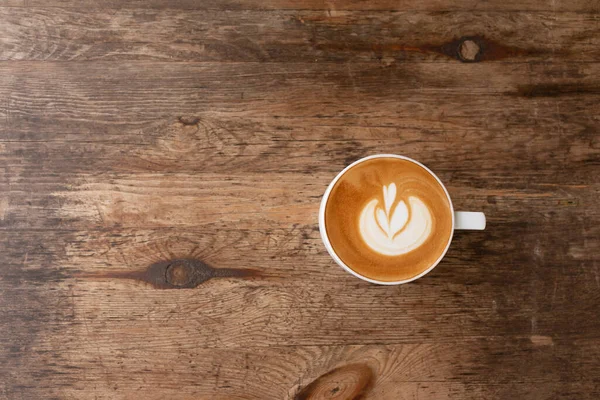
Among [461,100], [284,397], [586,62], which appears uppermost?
[586,62]

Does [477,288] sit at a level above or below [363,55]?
below

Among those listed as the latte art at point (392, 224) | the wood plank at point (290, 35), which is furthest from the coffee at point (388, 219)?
the wood plank at point (290, 35)

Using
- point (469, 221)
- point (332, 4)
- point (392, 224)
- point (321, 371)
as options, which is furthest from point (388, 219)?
point (332, 4)

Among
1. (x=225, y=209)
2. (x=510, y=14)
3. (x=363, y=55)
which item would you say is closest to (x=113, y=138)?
(x=225, y=209)

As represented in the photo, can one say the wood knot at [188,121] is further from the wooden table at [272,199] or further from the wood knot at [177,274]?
the wood knot at [177,274]

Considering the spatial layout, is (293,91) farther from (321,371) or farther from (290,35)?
(321,371)

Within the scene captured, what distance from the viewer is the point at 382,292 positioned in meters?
0.96

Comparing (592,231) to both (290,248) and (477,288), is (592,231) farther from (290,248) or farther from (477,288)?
(290,248)

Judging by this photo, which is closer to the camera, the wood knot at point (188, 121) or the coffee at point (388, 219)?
the coffee at point (388, 219)

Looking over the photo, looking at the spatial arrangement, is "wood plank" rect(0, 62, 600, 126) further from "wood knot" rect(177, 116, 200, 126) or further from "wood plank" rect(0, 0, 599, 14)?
"wood plank" rect(0, 0, 599, 14)

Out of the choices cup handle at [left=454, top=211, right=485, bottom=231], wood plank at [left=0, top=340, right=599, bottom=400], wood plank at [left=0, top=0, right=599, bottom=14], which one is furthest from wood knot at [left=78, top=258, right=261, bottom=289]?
wood plank at [left=0, top=0, right=599, bottom=14]

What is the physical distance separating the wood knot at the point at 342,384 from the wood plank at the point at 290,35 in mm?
572

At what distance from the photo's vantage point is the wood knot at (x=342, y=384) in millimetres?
943

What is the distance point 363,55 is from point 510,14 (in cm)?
30
